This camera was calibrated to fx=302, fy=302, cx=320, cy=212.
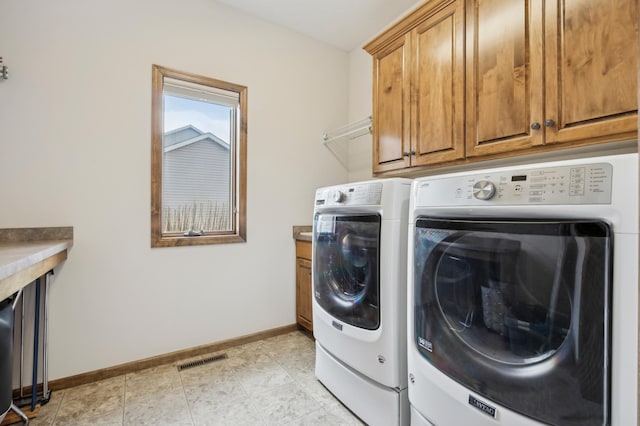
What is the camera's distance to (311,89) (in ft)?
9.38

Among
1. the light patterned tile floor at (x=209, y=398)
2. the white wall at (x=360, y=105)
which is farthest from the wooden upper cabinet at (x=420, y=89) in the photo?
the light patterned tile floor at (x=209, y=398)

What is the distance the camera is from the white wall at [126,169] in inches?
69.7

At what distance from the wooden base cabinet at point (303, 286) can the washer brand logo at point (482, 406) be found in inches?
63.5

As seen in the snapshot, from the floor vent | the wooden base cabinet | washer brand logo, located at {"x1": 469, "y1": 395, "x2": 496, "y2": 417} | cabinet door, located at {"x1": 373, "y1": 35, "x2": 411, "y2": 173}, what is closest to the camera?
washer brand logo, located at {"x1": 469, "y1": 395, "x2": 496, "y2": 417}

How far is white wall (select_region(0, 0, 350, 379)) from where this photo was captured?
1.77 metres

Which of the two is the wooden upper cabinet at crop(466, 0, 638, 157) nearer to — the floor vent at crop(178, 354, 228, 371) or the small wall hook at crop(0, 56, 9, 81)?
the floor vent at crop(178, 354, 228, 371)

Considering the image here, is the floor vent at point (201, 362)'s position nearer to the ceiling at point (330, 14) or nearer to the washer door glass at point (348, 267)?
the washer door glass at point (348, 267)

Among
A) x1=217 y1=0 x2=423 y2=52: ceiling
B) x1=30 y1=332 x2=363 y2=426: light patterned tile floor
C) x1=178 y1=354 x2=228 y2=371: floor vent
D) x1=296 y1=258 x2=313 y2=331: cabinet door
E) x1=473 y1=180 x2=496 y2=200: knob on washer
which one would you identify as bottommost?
x1=178 y1=354 x2=228 y2=371: floor vent

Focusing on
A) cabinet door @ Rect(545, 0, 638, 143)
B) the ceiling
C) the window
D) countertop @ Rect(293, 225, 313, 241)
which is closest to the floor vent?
the window

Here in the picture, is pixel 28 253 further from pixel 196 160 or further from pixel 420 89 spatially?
pixel 420 89

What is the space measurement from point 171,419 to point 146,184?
56.6 inches

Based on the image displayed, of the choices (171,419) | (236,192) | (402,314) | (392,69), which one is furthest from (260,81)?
(171,419)

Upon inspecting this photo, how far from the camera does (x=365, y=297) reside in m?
1.48

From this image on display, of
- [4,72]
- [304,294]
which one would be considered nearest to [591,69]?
[304,294]
